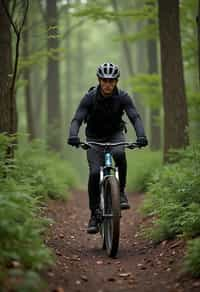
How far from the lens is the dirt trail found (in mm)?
5648

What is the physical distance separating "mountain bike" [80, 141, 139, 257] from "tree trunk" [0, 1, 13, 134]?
2.75m

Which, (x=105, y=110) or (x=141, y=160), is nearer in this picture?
(x=105, y=110)

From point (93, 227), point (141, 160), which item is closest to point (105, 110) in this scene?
point (93, 227)

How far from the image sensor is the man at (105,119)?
24.9 ft

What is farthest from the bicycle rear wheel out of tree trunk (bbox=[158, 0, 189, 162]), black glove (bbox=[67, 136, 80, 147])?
tree trunk (bbox=[158, 0, 189, 162])

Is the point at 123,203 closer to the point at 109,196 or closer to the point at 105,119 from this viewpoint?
the point at 109,196

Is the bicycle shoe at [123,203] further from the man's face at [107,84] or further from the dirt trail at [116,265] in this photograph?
the man's face at [107,84]

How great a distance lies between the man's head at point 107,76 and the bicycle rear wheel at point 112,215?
1306 millimetres

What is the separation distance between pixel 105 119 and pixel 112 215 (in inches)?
58.5

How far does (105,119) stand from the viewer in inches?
307

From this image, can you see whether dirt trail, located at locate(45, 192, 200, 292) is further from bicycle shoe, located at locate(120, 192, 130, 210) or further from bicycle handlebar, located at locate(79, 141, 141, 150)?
bicycle handlebar, located at locate(79, 141, 141, 150)

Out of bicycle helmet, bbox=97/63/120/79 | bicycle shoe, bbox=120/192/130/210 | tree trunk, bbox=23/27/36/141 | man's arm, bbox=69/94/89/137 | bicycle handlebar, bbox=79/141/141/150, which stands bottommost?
bicycle shoe, bbox=120/192/130/210

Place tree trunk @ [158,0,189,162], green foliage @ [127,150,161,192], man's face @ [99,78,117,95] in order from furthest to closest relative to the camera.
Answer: green foliage @ [127,150,161,192], tree trunk @ [158,0,189,162], man's face @ [99,78,117,95]

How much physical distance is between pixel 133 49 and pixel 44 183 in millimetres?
33711
